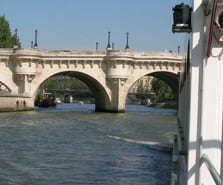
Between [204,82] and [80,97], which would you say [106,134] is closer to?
[204,82]

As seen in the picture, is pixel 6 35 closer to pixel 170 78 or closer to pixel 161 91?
pixel 170 78

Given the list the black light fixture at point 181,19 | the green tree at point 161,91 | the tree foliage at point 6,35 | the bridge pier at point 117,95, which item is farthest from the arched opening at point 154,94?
the black light fixture at point 181,19

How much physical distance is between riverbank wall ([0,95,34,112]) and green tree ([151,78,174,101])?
5015 centimetres

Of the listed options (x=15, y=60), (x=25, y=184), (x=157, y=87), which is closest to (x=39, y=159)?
(x=25, y=184)

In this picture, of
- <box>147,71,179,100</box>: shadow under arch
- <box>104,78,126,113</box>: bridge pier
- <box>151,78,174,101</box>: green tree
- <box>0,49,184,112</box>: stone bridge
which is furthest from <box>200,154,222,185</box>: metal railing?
<box>151,78,174,101</box>: green tree

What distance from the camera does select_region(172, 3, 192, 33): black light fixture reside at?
3799mm

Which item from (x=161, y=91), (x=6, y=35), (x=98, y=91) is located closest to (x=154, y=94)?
(x=161, y=91)

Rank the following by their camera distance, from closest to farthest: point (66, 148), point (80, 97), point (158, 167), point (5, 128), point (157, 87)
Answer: point (158, 167) → point (66, 148) → point (5, 128) → point (157, 87) → point (80, 97)

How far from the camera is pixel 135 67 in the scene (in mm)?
50719

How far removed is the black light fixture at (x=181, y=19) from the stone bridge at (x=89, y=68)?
4218 cm

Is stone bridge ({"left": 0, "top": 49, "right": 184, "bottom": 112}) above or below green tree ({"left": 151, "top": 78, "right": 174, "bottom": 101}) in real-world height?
above

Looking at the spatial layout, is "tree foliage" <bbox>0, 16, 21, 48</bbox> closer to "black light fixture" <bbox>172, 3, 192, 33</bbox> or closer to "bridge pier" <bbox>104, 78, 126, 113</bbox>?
"bridge pier" <bbox>104, 78, 126, 113</bbox>

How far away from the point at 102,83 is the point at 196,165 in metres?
46.2

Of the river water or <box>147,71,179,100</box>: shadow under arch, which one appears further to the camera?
<box>147,71,179,100</box>: shadow under arch
